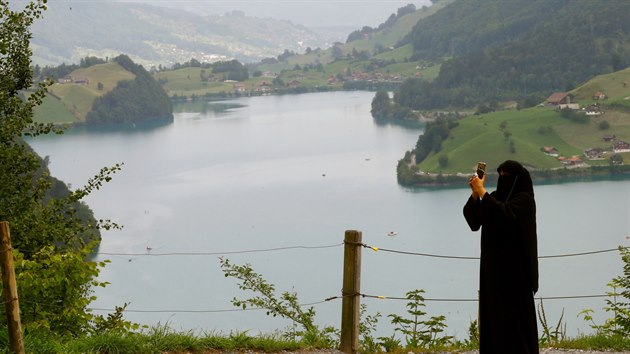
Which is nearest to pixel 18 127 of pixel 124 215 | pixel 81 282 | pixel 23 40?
pixel 23 40

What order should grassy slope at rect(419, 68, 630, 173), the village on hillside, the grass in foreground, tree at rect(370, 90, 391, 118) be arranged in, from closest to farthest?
the grass in foreground < grassy slope at rect(419, 68, 630, 173) < the village on hillside < tree at rect(370, 90, 391, 118)

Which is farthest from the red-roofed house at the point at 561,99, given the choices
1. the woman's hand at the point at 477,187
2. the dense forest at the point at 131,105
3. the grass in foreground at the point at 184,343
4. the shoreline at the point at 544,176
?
the woman's hand at the point at 477,187

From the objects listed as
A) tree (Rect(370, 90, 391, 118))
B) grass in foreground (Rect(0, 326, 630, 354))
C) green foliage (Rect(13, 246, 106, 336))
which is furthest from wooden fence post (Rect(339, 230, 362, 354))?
tree (Rect(370, 90, 391, 118))

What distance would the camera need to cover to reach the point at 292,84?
7407 inches

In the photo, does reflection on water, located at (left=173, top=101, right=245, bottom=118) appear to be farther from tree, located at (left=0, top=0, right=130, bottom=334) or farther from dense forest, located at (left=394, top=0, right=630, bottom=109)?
tree, located at (left=0, top=0, right=130, bottom=334)

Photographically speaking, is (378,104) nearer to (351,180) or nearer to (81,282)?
(351,180)

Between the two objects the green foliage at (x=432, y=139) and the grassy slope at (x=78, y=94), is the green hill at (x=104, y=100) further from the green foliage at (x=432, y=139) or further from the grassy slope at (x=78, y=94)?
the green foliage at (x=432, y=139)

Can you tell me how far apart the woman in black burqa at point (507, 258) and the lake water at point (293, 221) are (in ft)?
15.1

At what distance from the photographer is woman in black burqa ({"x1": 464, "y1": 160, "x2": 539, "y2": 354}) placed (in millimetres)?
5098

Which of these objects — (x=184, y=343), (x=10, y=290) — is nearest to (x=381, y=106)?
(x=184, y=343)

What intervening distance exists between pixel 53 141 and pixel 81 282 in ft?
380

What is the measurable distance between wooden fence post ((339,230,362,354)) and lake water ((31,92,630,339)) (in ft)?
11.3

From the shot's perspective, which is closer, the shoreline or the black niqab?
the black niqab

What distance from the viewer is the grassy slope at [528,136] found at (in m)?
86.7
